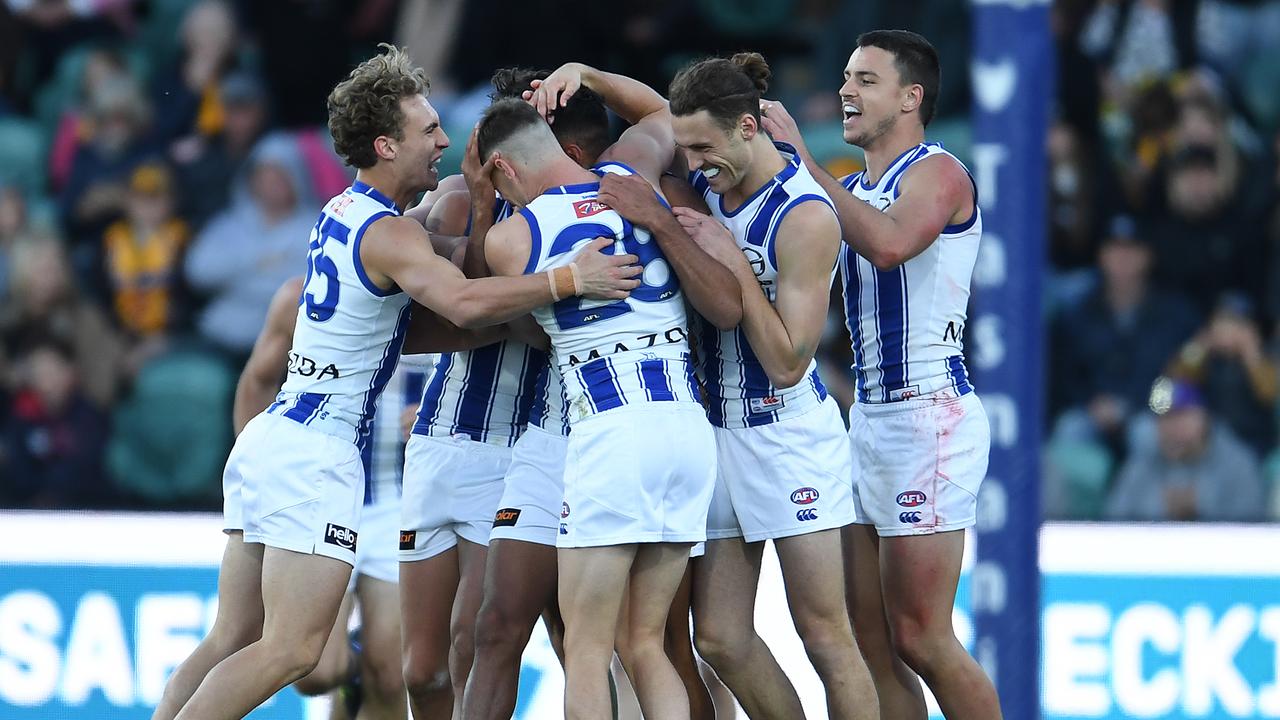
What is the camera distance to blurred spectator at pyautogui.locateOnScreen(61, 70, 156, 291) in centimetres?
1005

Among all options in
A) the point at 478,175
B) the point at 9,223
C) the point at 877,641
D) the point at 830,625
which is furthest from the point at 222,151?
the point at 830,625

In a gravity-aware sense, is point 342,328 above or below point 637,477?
above

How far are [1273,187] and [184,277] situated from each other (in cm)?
635

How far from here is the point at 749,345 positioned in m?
5.41

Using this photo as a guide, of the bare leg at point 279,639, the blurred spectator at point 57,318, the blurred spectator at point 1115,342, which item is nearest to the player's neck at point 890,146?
the bare leg at point 279,639

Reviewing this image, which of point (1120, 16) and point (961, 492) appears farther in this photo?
point (1120, 16)

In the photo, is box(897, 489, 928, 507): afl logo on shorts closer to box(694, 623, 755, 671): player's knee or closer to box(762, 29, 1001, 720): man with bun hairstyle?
box(762, 29, 1001, 720): man with bun hairstyle

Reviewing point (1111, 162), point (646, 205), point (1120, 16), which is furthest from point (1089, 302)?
point (646, 205)

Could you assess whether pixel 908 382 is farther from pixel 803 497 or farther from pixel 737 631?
pixel 737 631

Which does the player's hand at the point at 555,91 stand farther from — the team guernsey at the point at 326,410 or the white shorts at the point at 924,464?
the white shorts at the point at 924,464

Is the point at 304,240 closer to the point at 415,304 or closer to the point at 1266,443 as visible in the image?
the point at 415,304

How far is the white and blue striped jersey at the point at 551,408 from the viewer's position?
563 centimetres

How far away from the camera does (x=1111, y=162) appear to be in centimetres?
964

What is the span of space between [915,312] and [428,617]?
6.60 ft
